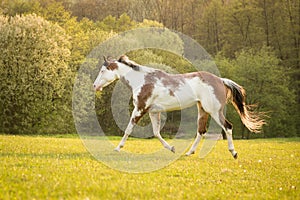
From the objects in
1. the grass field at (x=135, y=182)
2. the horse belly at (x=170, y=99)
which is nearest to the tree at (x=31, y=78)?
the horse belly at (x=170, y=99)

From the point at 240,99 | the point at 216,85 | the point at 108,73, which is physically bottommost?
the point at 240,99

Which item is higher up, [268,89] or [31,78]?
[31,78]

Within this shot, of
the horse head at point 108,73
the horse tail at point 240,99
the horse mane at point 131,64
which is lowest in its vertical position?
the horse tail at point 240,99

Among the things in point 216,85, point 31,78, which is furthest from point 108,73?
point 31,78

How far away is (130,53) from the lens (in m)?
43.8

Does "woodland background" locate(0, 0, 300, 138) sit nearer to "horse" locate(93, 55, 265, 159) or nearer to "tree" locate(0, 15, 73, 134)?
"tree" locate(0, 15, 73, 134)

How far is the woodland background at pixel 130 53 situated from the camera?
35.0 metres

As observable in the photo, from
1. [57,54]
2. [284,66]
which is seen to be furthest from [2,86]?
[284,66]

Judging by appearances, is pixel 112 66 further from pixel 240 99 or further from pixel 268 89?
pixel 268 89

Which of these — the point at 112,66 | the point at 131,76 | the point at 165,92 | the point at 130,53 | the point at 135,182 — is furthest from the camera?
the point at 130,53

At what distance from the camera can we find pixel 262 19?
56812 mm

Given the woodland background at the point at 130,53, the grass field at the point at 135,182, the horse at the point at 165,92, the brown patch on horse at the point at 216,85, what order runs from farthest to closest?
the woodland background at the point at 130,53, the brown patch on horse at the point at 216,85, the horse at the point at 165,92, the grass field at the point at 135,182

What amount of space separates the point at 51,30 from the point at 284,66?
35.7 m

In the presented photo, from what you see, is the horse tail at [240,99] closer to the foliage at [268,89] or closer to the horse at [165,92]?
the horse at [165,92]
